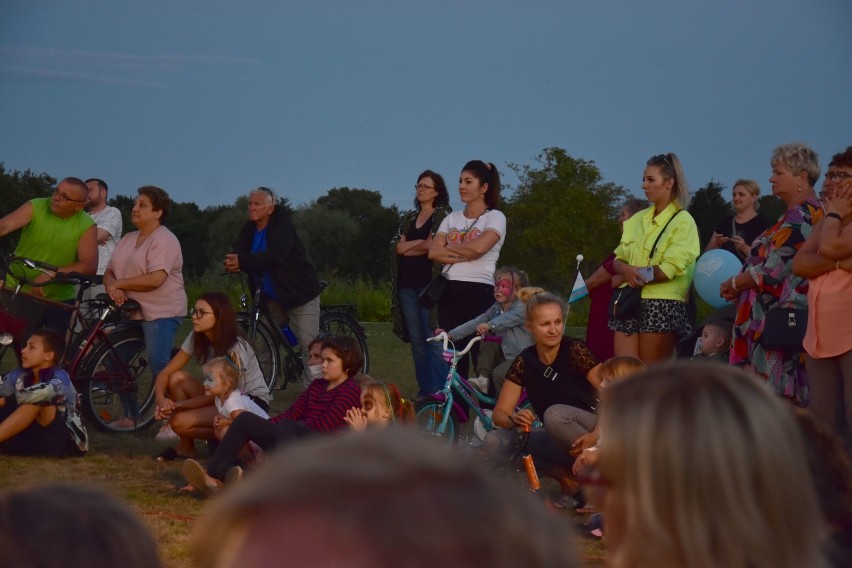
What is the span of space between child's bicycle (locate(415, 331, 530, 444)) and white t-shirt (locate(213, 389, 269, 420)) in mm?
1024

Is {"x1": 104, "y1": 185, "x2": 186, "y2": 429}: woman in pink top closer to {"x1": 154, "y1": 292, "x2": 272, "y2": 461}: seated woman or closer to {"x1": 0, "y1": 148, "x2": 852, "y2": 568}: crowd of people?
{"x1": 0, "y1": 148, "x2": 852, "y2": 568}: crowd of people

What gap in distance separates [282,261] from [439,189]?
1.45 m

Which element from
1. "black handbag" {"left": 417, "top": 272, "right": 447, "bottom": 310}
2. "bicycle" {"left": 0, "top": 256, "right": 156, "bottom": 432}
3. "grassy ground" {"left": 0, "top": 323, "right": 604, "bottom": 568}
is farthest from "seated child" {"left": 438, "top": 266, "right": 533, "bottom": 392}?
"bicycle" {"left": 0, "top": 256, "right": 156, "bottom": 432}

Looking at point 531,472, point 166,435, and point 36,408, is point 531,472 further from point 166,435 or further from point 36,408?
point 36,408

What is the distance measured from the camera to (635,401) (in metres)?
1.40

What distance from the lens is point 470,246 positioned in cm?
780

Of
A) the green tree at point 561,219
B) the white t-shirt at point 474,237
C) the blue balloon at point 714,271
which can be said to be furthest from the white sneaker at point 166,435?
the green tree at point 561,219

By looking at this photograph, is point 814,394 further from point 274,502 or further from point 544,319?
point 274,502

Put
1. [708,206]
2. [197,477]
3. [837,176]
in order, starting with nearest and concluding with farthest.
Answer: [837,176] → [197,477] → [708,206]

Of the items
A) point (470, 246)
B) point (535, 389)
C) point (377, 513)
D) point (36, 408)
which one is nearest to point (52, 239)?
point (36, 408)

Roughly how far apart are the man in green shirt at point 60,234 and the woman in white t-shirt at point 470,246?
100 inches

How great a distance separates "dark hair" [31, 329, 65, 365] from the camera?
279 inches

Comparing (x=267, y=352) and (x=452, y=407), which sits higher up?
(x=267, y=352)

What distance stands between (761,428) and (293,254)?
811 cm
